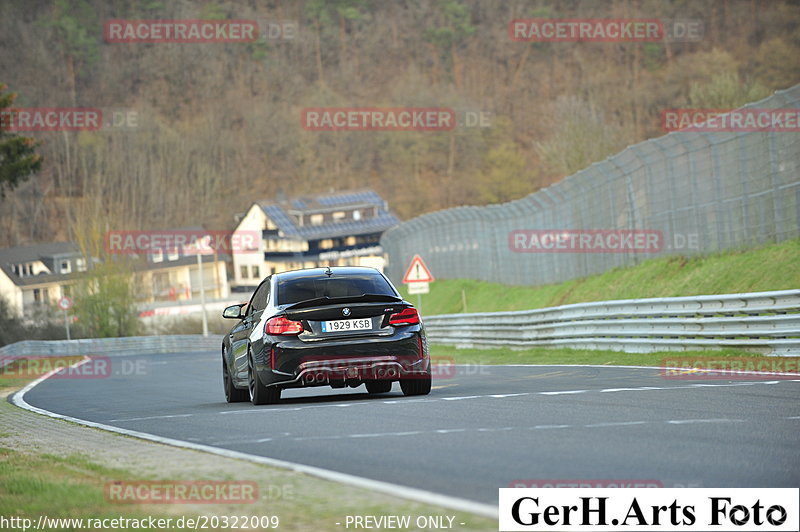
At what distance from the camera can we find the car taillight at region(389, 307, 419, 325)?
13336 millimetres

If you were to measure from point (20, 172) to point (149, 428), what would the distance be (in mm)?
34045

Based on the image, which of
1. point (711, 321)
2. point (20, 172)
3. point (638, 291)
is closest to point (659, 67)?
point (20, 172)

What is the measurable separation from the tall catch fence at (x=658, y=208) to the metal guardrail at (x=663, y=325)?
2575 millimetres

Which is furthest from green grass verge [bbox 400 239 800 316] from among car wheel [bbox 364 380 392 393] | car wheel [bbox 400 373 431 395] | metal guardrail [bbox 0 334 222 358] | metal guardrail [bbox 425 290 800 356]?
metal guardrail [bbox 0 334 222 358]

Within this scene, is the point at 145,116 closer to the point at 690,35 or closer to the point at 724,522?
the point at 690,35

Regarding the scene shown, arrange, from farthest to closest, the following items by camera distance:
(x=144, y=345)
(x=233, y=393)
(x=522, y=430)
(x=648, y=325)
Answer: (x=144, y=345) → (x=648, y=325) → (x=233, y=393) → (x=522, y=430)

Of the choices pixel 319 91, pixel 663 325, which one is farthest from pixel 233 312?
pixel 319 91

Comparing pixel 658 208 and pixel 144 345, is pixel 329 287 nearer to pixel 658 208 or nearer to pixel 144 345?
pixel 658 208

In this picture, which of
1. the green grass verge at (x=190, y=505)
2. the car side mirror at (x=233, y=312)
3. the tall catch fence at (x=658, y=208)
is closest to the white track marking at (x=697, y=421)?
the green grass verge at (x=190, y=505)

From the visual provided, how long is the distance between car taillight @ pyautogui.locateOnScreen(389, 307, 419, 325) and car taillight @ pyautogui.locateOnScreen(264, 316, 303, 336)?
1003 millimetres

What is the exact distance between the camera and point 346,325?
13.2 meters

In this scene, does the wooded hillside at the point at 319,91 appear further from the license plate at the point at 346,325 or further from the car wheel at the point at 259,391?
the license plate at the point at 346,325

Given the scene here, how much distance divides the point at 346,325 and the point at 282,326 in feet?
2.27

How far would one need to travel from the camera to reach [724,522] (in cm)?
577
